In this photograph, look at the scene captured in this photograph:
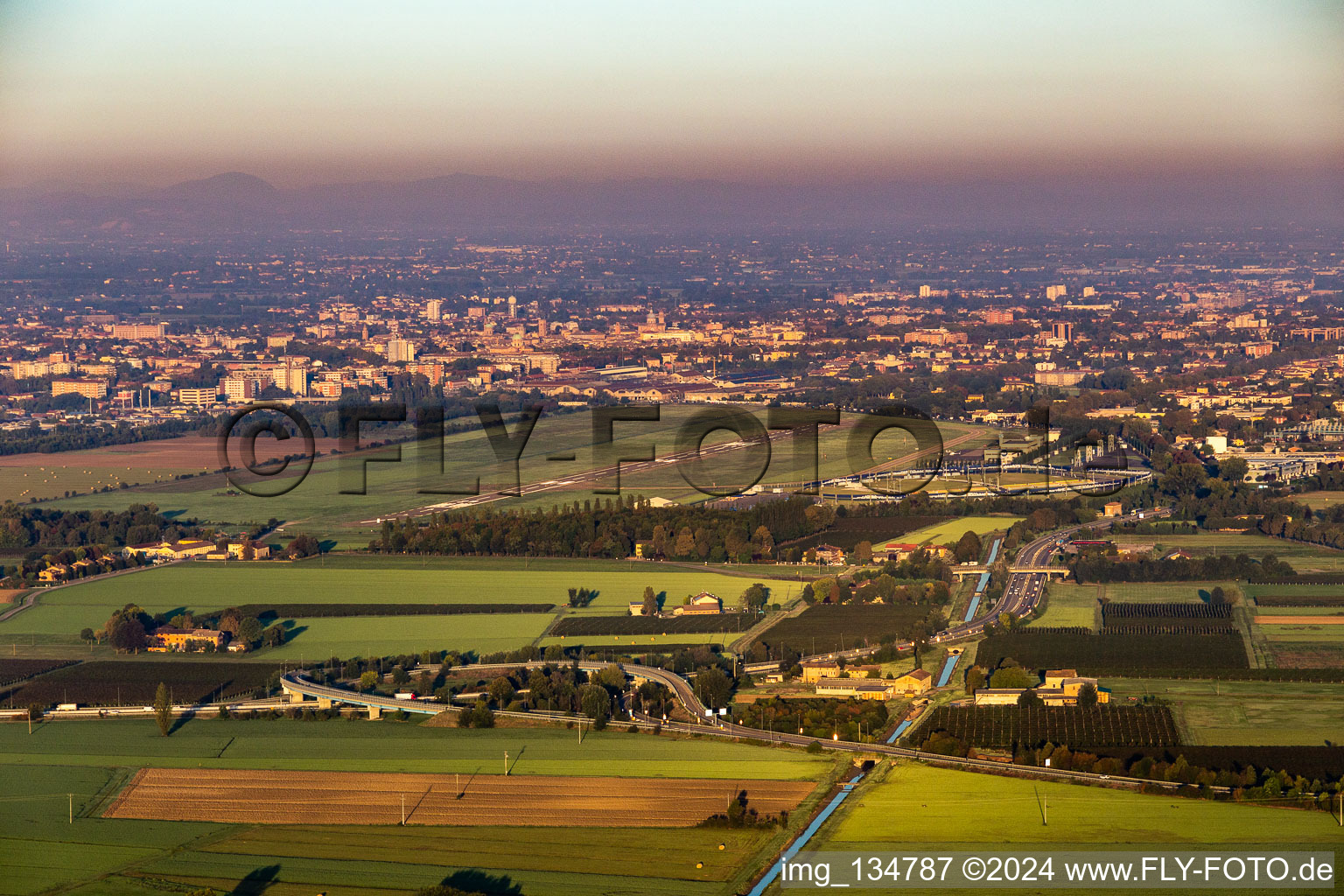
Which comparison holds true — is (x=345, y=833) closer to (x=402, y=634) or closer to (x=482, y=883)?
(x=482, y=883)

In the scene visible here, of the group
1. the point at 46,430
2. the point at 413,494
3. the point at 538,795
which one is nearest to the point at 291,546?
the point at 413,494

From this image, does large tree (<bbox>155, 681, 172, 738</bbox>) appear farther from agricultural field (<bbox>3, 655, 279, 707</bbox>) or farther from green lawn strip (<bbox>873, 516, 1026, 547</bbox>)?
green lawn strip (<bbox>873, 516, 1026, 547</bbox>)

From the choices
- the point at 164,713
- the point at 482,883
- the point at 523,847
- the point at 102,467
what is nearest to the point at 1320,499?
the point at 164,713

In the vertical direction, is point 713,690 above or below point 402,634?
above

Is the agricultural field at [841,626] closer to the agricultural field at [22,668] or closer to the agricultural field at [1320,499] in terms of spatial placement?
the agricultural field at [22,668]

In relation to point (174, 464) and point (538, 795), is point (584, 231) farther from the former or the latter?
point (538, 795)
